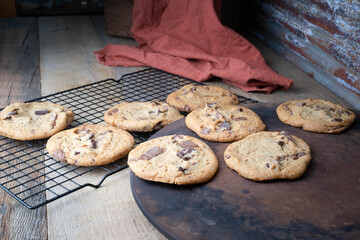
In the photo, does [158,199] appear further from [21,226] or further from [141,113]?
[141,113]

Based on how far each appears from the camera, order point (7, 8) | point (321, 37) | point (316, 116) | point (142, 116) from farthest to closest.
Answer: point (7, 8) < point (321, 37) < point (142, 116) < point (316, 116)

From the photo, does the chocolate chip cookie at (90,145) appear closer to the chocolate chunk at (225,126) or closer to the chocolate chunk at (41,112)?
the chocolate chunk at (41,112)

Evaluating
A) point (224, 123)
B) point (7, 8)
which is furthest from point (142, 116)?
point (7, 8)

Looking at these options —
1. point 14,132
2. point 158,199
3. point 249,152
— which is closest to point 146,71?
point 14,132

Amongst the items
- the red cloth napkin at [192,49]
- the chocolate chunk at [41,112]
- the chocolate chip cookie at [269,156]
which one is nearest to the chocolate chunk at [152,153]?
the chocolate chip cookie at [269,156]

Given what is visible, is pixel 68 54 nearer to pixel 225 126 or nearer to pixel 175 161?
pixel 225 126

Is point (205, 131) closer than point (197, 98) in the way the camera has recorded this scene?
Yes
